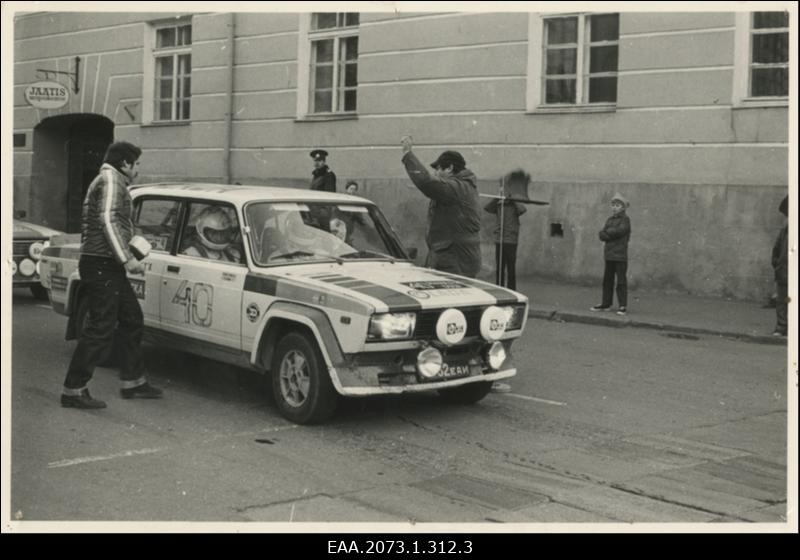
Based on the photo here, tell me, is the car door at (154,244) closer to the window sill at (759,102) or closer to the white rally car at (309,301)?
the white rally car at (309,301)

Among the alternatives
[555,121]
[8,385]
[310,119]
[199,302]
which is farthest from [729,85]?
[8,385]

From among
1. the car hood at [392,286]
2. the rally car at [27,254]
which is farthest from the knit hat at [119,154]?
the rally car at [27,254]

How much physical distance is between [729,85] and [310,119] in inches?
316

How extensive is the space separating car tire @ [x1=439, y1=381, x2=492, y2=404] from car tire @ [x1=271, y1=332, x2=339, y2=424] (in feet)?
3.61

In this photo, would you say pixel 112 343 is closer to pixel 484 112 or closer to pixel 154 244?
pixel 154 244

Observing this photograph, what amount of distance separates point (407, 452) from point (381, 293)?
1.06 m

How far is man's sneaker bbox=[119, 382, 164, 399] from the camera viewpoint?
806cm

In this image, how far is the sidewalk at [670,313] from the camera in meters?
12.9

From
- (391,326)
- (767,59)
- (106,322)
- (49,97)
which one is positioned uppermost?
(767,59)

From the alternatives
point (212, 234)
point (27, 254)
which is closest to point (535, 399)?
point (212, 234)

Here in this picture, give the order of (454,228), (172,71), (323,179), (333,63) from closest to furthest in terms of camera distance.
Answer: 1. (454,228)
2. (323,179)
3. (333,63)
4. (172,71)

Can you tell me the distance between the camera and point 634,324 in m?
13.6

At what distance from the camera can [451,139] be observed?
1806 cm
